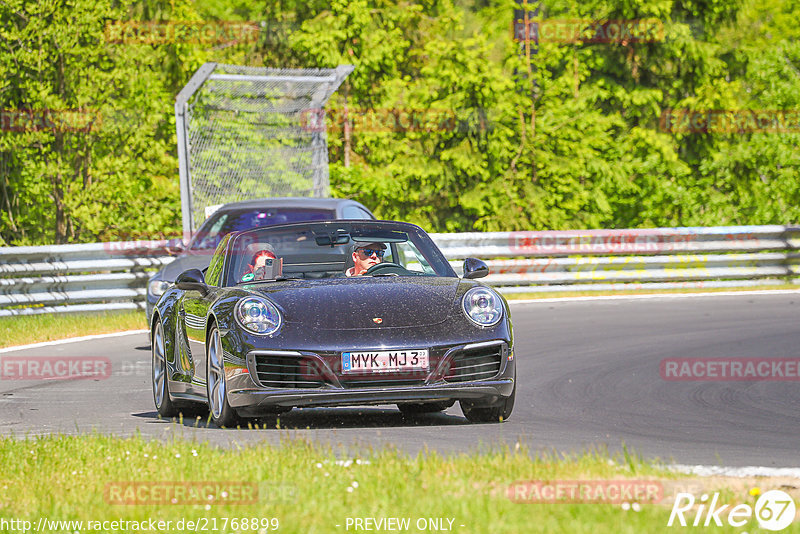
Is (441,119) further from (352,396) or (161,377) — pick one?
(352,396)

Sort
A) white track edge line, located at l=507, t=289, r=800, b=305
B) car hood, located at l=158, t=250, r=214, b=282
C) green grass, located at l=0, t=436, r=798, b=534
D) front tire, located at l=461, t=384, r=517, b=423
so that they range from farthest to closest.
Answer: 1. white track edge line, located at l=507, t=289, r=800, b=305
2. car hood, located at l=158, t=250, r=214, b=282
3. front tire, located at l=461, t=384, r=517, b=423
4. green grass, located at l=0, t=436, r=798, b=534

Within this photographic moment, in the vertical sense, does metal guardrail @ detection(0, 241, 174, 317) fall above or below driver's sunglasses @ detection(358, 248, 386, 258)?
below

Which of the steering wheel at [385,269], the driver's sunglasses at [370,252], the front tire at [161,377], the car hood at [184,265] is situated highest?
the driver's sunglasses at [370,252]

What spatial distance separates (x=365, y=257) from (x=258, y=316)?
1.41m

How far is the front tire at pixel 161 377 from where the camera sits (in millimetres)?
10062

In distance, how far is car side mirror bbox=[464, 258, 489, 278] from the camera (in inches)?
370

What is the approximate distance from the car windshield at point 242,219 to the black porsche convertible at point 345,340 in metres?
5.94

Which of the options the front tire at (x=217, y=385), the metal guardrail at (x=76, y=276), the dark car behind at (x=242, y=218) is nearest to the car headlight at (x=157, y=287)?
the dark car behind at (x=242, y=218)

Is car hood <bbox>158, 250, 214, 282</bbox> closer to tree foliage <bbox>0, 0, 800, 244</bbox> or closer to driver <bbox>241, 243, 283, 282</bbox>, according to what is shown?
driver <bbox>241, 243, 283, 282</bbox>

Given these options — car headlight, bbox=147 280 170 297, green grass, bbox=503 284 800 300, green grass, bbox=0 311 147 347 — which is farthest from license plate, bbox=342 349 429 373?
green grass, bbox=503 284 800 300

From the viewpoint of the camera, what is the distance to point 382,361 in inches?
328

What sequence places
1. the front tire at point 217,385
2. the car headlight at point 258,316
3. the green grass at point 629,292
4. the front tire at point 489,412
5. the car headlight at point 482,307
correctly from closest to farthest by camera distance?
the car headlight at point 258,316 → the car headlight at point 482,307 → the front tire at point 217,385 → the front tire at point 489,412 → the green grass at point 629,292

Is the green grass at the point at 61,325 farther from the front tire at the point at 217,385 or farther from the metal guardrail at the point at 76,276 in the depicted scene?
the front tire at the point at 217,385

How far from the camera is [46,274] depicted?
19.0 meters
